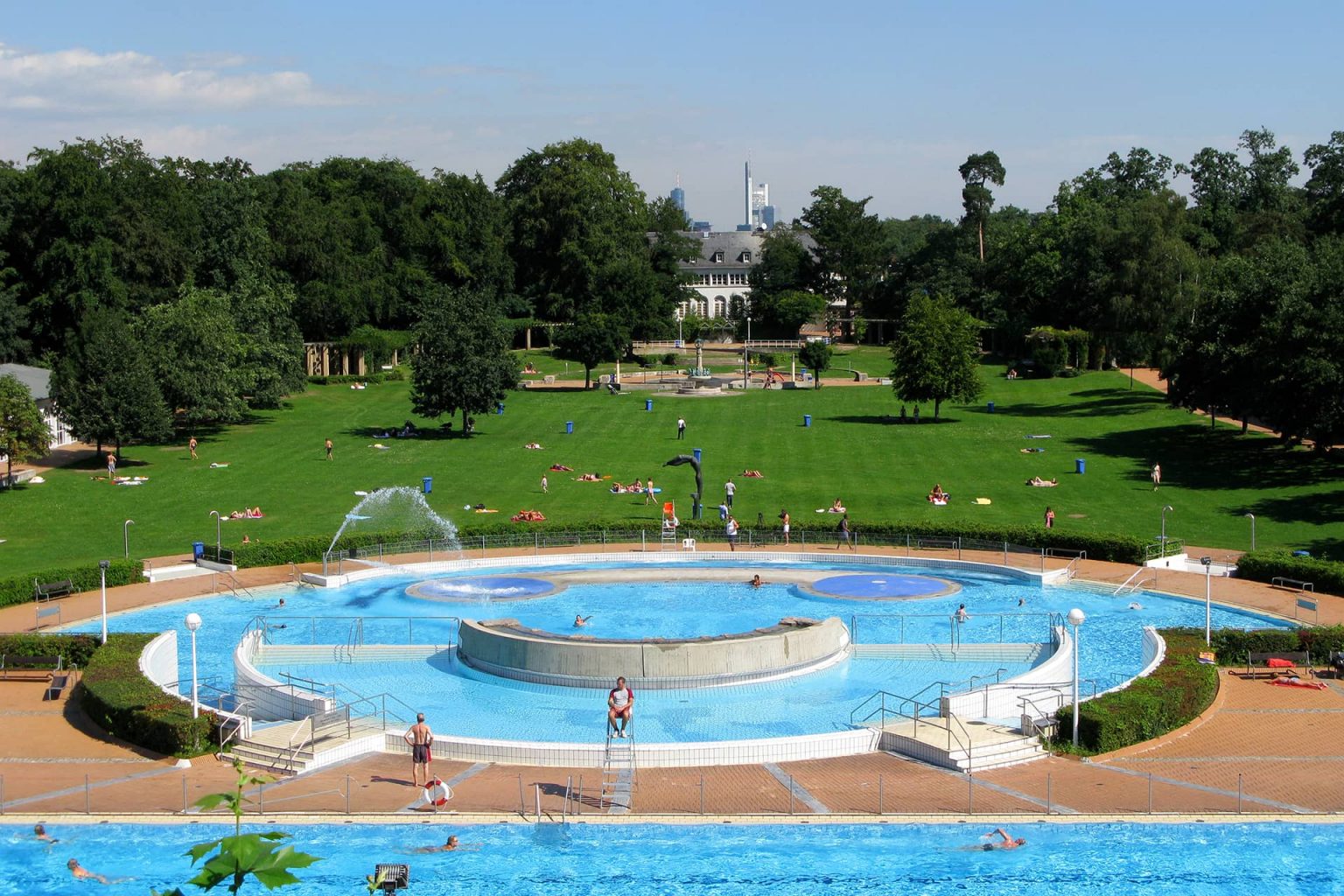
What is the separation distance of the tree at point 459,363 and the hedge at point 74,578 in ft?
105

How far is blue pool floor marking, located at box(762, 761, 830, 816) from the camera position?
2360 cm

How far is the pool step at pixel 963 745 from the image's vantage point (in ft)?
85.9

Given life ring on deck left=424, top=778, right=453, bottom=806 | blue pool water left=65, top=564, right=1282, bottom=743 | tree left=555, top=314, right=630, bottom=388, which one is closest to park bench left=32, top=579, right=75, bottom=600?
blue pool water left=65, top=564, right=1282, bottom=743

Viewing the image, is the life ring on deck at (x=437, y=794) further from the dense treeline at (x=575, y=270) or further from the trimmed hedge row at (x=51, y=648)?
the dense treeline at (x=575, y=270)

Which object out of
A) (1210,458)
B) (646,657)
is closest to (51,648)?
(646,657)

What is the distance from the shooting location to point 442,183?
124m

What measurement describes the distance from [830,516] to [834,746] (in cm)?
2869

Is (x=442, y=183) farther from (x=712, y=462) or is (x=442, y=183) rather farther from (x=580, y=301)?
(x=712, y=462)

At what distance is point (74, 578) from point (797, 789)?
90.1 feet

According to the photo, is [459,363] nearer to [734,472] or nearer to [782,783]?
[734,472]

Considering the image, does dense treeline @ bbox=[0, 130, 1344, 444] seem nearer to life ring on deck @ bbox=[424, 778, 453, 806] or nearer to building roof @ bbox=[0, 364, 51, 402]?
building roof @ bbox=[0, 364, 51, 402]

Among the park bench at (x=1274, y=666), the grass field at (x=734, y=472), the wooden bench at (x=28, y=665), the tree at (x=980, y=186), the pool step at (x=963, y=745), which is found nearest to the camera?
the pool step at (x=963, y=745)

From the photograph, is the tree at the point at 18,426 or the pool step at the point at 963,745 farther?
the tree at the point at 18,426

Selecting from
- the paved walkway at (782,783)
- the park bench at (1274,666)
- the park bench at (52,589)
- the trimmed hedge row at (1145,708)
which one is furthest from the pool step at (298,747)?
the park bench at (1274,666)
